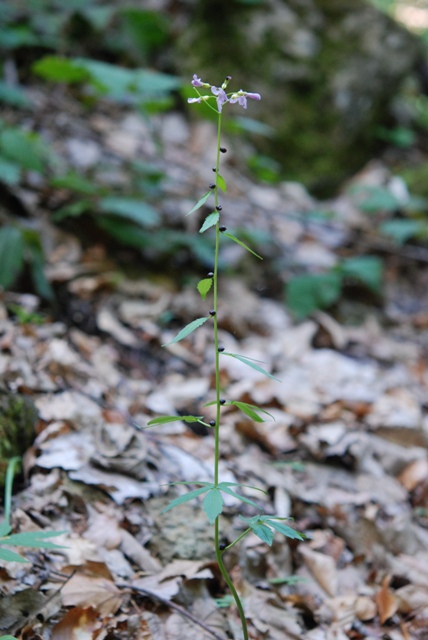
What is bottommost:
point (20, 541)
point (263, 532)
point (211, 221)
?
point (20, 541)

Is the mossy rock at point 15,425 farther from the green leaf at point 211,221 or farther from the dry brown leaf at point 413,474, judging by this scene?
the dry brown leaf at point 413,474

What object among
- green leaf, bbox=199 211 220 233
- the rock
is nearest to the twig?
green leaf, bbox=199 211 220 233

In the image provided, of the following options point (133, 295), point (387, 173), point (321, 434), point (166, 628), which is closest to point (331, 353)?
point (321, 434)

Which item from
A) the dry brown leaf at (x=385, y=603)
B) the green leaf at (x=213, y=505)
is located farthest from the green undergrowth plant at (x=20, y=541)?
the dry brown leaf at (x=385, y=603)

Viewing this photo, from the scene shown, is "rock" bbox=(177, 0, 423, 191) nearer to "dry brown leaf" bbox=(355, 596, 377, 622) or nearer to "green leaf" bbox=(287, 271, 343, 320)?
"green leaf" bbox=(287, 271, 343, 320)

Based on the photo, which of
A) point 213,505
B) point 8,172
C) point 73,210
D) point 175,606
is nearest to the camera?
point 213,505

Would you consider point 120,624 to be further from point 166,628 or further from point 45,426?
point 45,426

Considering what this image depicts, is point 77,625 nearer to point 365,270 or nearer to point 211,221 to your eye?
point 211,221

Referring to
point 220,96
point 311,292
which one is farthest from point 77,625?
point 311,292
